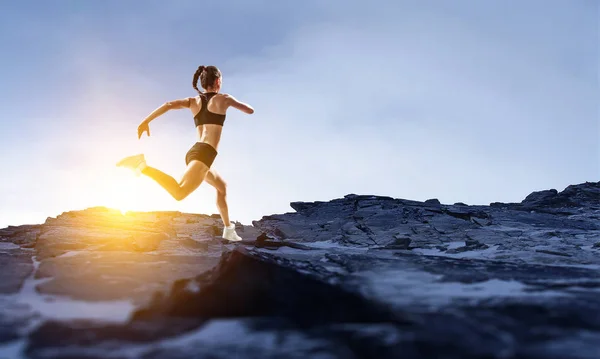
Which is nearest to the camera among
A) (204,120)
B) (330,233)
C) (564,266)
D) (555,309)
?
(555,309)

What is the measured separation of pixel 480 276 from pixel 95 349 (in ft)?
10.3

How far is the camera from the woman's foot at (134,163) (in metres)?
5.27

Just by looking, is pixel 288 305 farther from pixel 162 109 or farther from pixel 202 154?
pixel 162 109

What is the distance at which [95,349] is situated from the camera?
203 centimetres

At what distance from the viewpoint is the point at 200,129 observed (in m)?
5.71

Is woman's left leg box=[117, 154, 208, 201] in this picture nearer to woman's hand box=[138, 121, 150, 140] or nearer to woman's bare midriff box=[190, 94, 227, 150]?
woman's bare midriff box=[190, 94, 227, 150]

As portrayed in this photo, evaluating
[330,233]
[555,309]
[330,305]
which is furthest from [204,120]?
[330,233]

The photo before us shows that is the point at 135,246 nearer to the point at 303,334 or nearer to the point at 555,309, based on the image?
the point at 303,334

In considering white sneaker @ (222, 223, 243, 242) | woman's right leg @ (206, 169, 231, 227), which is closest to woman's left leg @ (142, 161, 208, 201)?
woman's right leg @ (206, 169, 231, 227)

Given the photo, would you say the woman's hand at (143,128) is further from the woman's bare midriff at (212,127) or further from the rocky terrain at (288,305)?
the rocky terrain at (288,305)

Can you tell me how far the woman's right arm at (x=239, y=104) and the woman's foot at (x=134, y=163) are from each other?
4.30ft

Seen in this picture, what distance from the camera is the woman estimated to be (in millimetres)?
5309

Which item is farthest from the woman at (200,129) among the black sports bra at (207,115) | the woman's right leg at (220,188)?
the woman's right leg at (220,188)

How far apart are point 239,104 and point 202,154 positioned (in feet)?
2.68
